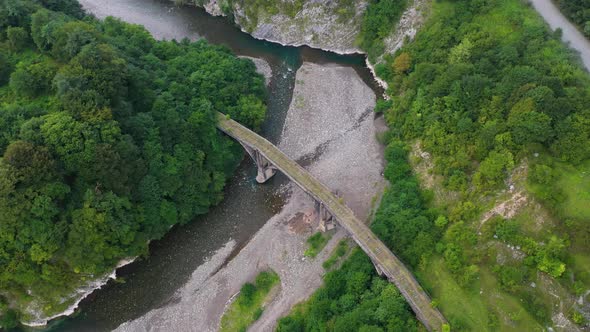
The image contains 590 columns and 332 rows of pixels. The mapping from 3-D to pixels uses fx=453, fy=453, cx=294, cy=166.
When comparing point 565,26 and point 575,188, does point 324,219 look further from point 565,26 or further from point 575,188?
point 565,26

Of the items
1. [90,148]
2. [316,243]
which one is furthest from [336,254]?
[90,148]

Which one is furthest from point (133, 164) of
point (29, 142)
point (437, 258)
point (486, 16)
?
point (486, 16)

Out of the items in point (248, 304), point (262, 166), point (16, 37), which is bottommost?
point (248, 304)

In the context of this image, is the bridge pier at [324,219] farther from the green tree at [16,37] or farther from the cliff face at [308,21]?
the green tree at [16,37]

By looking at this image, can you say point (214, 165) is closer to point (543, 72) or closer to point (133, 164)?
point (133, 164)

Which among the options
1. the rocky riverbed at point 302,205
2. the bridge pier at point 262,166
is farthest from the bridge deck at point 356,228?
the rocky riverbed at point 302,205

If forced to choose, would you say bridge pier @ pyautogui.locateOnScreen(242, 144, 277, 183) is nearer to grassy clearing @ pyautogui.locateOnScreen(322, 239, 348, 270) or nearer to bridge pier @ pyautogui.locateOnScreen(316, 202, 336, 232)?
bridge pier @ pyautogui.locateOnScreen(316, 202, 336, 232)

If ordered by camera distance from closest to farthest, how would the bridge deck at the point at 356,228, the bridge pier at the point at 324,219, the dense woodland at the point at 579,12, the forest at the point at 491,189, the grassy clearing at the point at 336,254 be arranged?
the forest at the point at 491,189 → the bridge deck at the point at 356,228 → the grassy clearing at the point at 336,254 → the bridge pier at the point at 324,219 → the dense woodland at the point at 579,12
